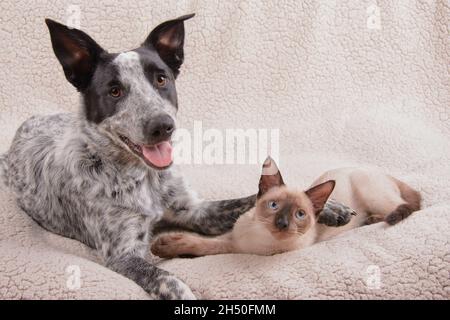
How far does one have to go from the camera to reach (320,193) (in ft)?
7.56

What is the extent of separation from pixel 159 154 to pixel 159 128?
0.38 feet

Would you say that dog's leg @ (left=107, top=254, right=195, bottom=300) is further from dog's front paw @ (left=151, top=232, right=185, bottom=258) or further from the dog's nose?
the dog's nose

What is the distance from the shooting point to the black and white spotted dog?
2.35m

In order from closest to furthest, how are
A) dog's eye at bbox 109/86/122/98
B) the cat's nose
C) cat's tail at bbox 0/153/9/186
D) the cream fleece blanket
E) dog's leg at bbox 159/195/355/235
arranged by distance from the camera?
1. the cat's nose
2. dog's eye at bbox 109/86/122/98
3. dog's leg at bbox 159/195/355/235
4. cat's tail at bbox 0/153/9/186
5. the cream fleece blanket

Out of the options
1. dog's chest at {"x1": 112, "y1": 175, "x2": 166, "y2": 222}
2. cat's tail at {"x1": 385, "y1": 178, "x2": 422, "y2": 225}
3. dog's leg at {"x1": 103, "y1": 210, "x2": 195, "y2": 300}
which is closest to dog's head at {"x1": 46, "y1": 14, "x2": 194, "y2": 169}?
dog's chest at {"x1": 112, "y1": 175, "x2": 166, "y2": 222}

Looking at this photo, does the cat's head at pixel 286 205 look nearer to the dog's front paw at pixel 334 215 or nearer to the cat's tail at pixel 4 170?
the dog's front paw at pixel 334 215

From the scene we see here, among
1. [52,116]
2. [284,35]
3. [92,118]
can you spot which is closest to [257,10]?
[284,35]

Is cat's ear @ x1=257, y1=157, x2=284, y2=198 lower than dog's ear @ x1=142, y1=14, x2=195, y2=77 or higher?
lower

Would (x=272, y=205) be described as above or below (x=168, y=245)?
above

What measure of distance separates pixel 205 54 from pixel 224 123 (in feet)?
1.33

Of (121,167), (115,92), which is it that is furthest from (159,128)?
(121,167)

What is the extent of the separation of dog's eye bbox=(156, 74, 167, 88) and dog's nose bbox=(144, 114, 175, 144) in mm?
180

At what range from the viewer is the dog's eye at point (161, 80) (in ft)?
8.02

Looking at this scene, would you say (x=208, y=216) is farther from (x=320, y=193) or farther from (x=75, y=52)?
A: (x=75, y=52)
